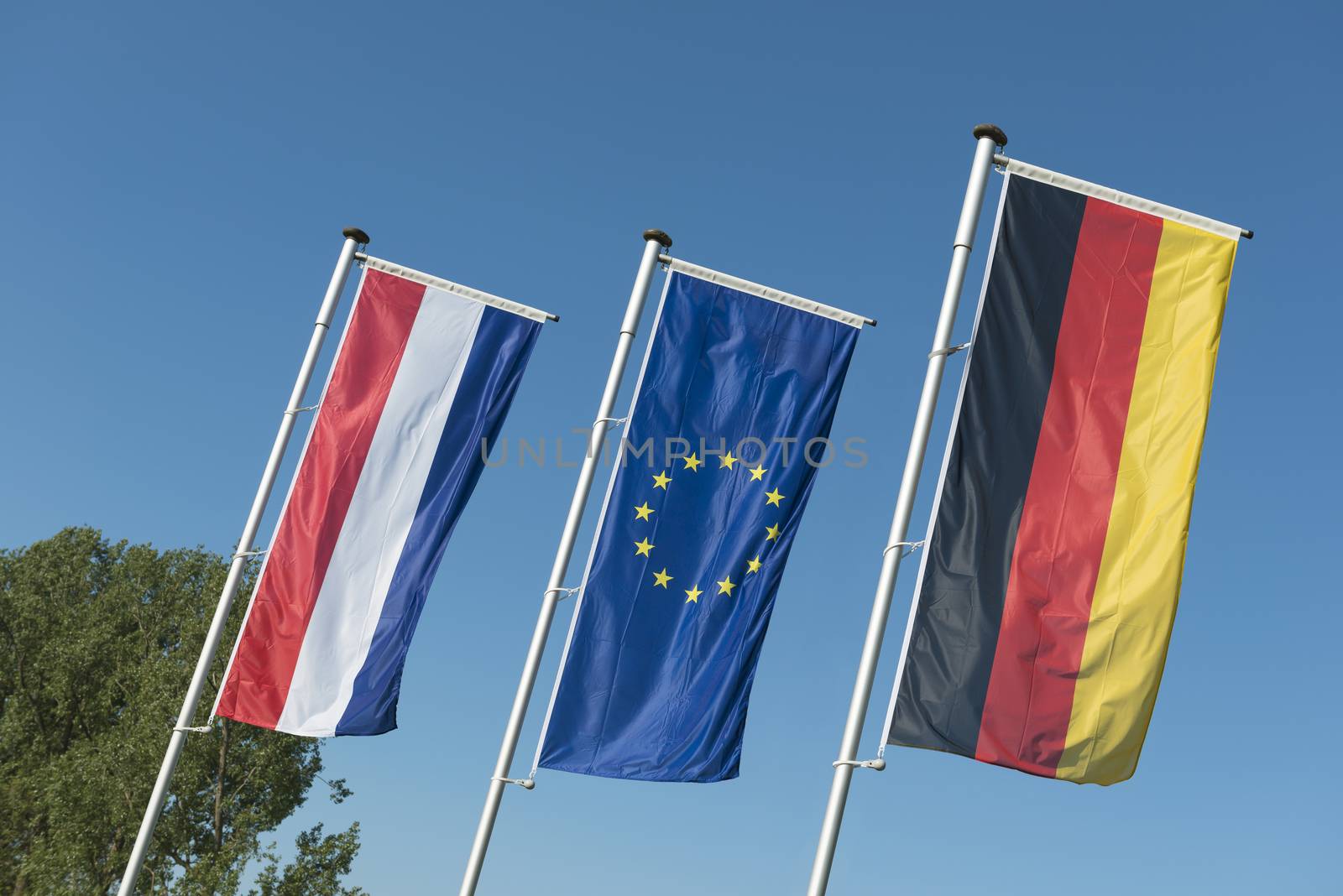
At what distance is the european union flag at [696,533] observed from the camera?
10.6m

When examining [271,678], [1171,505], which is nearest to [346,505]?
[271,678]

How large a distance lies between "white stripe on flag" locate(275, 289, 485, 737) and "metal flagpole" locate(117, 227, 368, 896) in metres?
1.35

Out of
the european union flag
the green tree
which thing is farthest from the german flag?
the green tree

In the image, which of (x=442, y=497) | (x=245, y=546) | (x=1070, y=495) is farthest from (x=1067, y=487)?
(x=245, y=546)

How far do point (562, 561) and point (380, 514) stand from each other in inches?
88.0

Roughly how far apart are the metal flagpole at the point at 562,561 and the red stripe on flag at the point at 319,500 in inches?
98.4

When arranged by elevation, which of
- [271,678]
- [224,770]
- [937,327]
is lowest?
[224,770]

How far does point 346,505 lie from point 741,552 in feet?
15.0

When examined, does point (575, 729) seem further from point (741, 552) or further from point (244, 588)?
point (244, 588)

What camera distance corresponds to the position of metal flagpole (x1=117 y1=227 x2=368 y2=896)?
1261 cm

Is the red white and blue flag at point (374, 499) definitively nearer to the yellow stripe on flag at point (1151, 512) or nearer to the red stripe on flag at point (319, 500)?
the red stripe on flag at point (319, 500)

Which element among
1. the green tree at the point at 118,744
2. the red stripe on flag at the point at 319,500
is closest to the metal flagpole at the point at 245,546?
the red stripe on flag at the point at 319,500

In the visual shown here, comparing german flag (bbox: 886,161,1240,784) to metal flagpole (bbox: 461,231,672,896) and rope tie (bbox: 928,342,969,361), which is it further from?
metal flagpole (bbox: 461,231,672,896)

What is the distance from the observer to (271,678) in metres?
12.1
